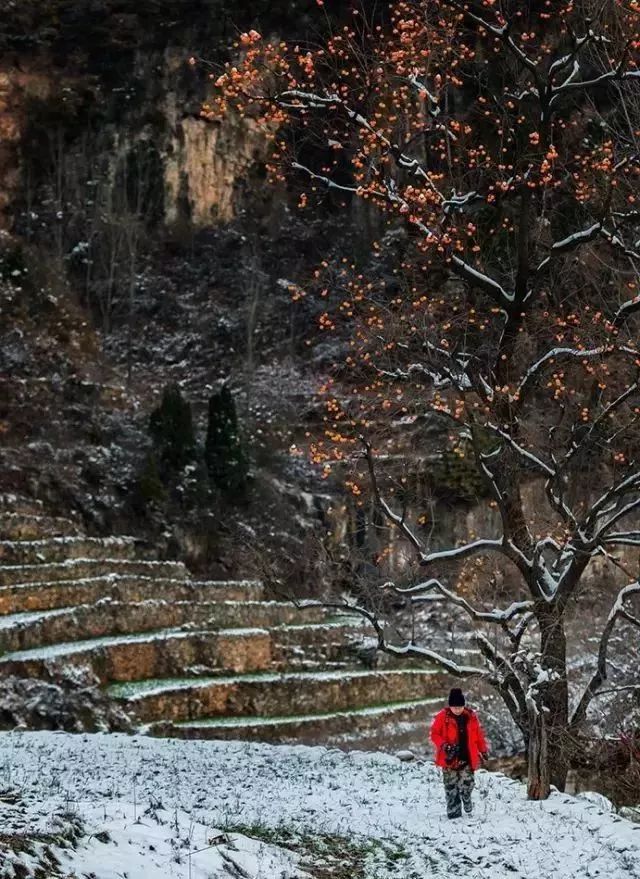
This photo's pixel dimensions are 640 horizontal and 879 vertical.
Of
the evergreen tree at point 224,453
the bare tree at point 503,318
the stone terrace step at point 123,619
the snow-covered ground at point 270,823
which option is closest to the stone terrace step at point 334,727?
the stone terrace step at point 123,619

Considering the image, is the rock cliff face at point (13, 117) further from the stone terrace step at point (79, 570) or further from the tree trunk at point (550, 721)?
the tree trunk at point (550, 721)

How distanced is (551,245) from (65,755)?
10216mm

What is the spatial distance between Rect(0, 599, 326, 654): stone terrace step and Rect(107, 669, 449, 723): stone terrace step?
86.4 inches

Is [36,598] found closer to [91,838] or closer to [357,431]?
[357,431]

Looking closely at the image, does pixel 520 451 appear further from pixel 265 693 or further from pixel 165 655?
pixel 165 655

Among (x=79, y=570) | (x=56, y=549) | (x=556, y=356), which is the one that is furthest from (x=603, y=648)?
(x=56, y=549)

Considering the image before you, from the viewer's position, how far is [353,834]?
35.7ft

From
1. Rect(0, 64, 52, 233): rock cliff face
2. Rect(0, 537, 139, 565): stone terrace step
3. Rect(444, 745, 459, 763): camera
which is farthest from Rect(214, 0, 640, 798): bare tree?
Rect(0, 64, 52, 233): rock cliff face

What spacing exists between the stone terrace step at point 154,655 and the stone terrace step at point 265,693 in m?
0.44

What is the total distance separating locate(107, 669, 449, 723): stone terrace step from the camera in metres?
25.0

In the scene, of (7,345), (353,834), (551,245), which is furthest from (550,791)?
(7,345)

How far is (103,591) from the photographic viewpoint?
1149 inches

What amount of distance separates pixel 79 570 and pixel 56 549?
1.35 meters

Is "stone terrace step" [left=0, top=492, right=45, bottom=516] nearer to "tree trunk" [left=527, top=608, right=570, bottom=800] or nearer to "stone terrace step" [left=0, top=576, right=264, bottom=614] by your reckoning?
"stone terrace step" [left=0, top=576, right=264, bottom=614]
